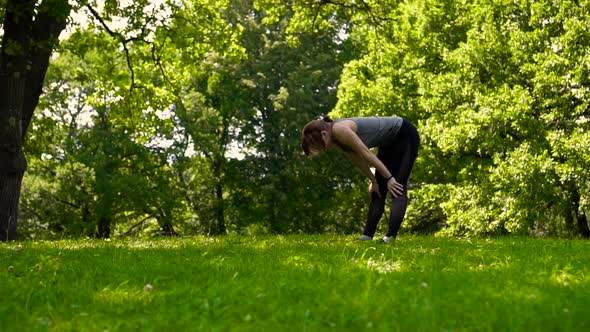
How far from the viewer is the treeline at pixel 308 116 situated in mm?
19328

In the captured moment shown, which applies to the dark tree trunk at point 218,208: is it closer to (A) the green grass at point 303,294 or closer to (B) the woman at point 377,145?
(B) the woman at point 377,145

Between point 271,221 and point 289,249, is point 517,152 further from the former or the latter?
point 271,221

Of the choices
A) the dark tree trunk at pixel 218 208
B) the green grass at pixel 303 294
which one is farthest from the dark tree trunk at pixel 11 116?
the dark tree trunk at pixel 218 208

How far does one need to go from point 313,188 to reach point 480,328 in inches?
1299

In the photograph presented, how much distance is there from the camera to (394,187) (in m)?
8.11

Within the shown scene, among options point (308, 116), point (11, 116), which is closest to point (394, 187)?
point (11, 116)

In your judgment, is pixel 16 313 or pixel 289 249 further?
pixel 289 249

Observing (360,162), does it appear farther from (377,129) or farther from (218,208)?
(218,208)

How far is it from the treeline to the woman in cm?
980

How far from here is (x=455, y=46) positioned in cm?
2694

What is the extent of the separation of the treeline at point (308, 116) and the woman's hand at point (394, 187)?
10431mm

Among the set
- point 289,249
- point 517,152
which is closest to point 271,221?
point 517,152

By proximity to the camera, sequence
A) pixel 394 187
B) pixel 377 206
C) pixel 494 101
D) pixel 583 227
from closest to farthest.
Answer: pixel 394 187, pixel 377 206, pixel 494 101, pixel 583 227

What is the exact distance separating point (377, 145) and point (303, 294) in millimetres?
4444
